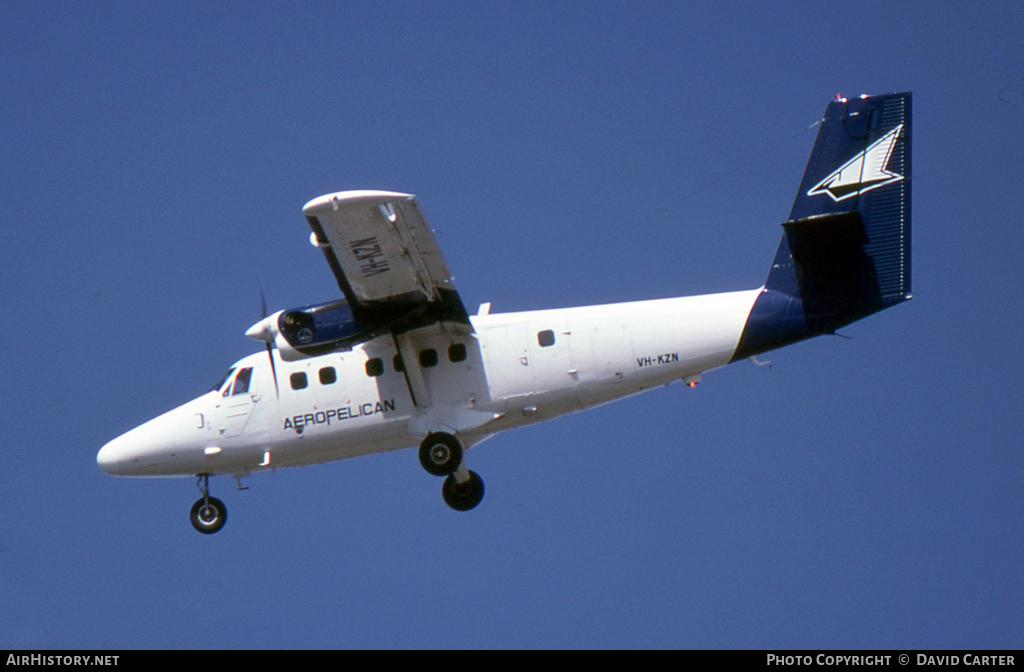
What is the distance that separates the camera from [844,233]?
1828cm

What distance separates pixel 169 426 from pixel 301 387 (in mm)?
2364

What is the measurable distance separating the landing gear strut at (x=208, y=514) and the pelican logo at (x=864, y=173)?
1067 centimetres

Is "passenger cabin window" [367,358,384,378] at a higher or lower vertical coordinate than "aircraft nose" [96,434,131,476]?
higher

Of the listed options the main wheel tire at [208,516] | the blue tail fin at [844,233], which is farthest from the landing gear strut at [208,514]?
the blue tail fin at [844,233]

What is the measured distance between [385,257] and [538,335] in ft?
9.27

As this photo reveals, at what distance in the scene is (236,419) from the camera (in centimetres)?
1989

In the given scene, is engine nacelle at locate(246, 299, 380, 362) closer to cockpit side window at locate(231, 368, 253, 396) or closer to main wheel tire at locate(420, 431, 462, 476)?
cockpit side window at locate(231, 368, 253, 396)

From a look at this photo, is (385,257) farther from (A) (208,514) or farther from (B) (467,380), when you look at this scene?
(A) (208,514)

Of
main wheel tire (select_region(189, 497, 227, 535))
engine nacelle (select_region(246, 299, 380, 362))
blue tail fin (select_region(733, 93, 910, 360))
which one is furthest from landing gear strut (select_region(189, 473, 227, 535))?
blue tail fin (select_region(733, 93, 910, 360))

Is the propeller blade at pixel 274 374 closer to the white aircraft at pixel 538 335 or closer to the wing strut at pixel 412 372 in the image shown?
the white aircraft at pixel 538 335

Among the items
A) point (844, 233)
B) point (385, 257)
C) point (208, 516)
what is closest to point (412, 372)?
point (385, 257)

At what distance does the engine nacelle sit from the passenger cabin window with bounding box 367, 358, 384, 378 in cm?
75

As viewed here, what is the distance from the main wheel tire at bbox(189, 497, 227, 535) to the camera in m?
20.2
